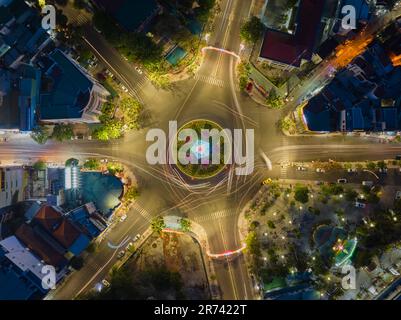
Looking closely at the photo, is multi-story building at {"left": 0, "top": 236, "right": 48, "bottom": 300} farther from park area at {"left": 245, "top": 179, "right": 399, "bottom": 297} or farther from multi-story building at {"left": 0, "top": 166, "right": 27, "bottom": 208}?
park area at {"left": 245, "top": 179, "right": 399, "bottom": 297}

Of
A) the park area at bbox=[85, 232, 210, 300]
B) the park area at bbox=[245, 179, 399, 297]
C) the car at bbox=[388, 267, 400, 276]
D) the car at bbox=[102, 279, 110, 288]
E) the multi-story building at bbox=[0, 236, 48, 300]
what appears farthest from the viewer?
the car at bbox=[102, 279, 110, 288]

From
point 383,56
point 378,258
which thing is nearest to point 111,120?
point 383,56

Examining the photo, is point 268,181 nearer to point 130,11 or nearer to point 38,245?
point 130,11

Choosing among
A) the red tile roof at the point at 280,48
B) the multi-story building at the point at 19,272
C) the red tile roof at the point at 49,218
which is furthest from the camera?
the red tile roof at the point at 280,48

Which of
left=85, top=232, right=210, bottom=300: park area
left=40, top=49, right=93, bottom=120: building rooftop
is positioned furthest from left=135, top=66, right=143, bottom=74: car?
left=85, top=232, right=210, bottom=300: park area

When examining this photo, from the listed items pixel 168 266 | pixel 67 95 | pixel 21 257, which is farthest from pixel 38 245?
pixel 67 95

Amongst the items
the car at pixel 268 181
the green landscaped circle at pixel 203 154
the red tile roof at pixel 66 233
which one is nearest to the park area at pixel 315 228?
the car at pixel 268 181

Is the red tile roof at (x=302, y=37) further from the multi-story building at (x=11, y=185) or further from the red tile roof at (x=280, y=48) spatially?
the multi-story building at (x=11, y=185)
